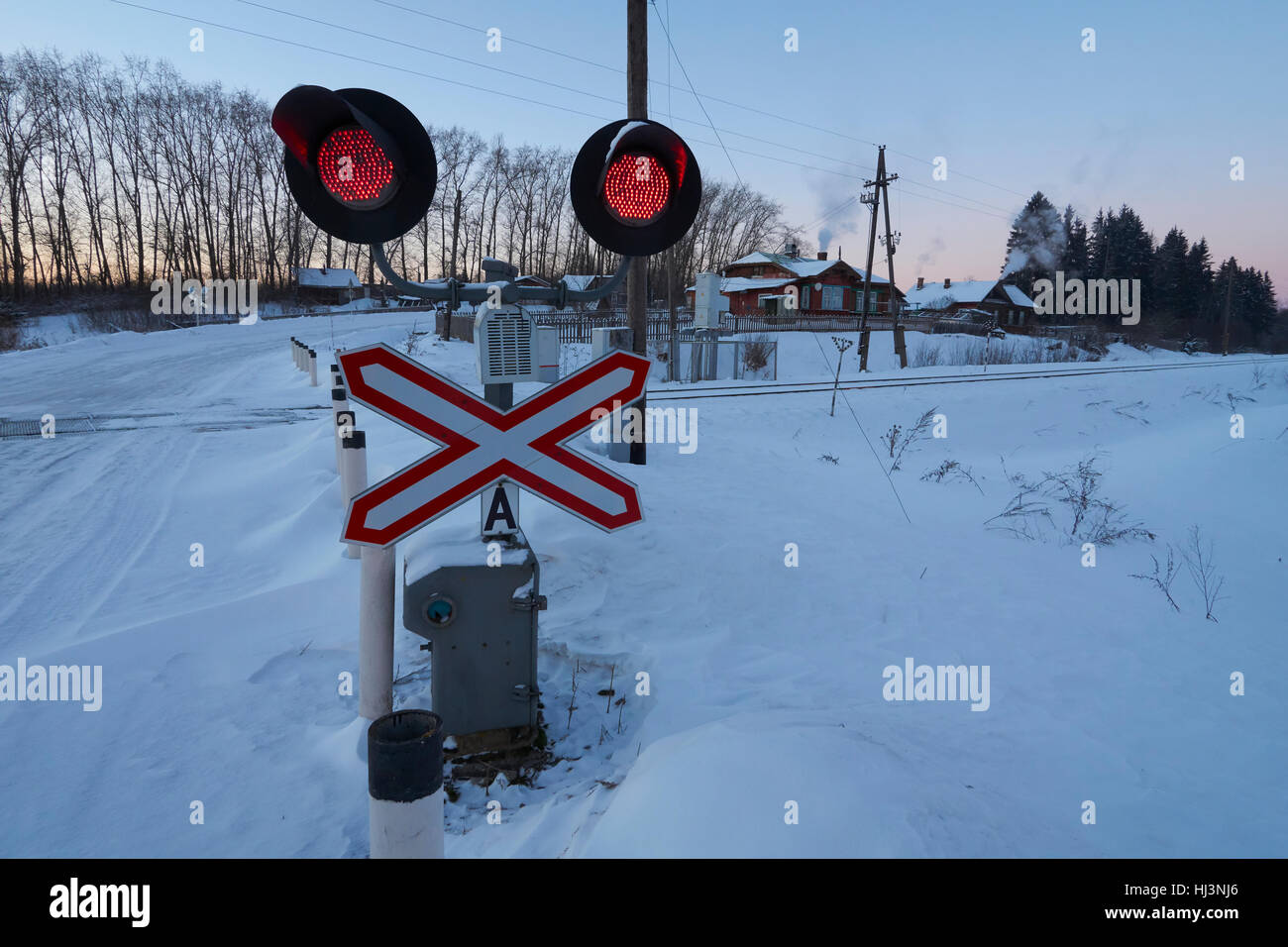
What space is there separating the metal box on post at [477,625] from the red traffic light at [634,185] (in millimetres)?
1222

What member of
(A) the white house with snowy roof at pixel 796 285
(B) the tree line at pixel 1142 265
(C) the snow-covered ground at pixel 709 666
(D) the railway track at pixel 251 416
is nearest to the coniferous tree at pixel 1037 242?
(B) the tree line at pixel 1142 265

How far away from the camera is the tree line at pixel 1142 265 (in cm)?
7162

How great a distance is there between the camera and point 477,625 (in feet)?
8.71

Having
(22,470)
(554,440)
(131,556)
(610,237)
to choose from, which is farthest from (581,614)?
(22,470)

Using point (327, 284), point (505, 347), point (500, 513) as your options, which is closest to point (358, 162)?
point (505, 347)

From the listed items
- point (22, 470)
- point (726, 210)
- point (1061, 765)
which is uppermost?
point (726, 210)

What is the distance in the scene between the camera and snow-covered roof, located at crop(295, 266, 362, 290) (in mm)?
59562

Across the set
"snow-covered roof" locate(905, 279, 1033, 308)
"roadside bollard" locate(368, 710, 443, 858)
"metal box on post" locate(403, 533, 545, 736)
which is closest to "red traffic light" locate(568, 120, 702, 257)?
"metal box on post" locate(403, 533, 545, 736)

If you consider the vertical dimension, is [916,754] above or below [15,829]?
above

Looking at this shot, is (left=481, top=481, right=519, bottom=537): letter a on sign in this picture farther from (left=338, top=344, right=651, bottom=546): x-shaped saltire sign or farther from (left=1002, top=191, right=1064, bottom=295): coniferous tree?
(left=1002, top=191, right=1064, bottom=295): coniferous tree

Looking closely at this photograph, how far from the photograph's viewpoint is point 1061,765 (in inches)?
101

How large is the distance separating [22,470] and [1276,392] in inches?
976

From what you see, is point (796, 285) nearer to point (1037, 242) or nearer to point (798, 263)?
point (798, 263)
